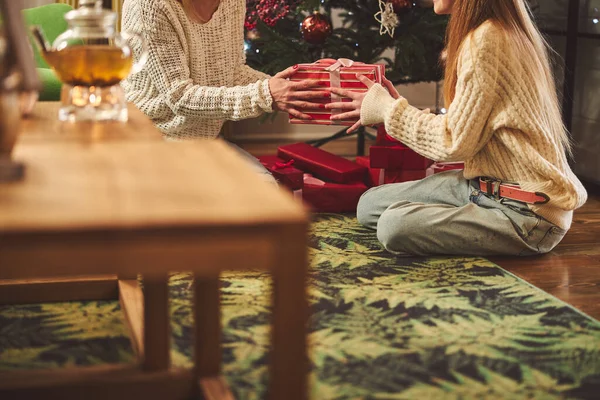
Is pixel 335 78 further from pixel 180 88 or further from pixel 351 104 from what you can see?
pixel 180 88

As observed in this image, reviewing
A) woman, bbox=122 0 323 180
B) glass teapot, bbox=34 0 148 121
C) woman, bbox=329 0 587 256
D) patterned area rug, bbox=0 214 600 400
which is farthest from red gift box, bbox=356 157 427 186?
glass teapot, bbox=34 0 148 121

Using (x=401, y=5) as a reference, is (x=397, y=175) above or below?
below

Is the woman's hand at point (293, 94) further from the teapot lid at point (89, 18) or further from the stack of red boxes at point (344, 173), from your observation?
the teapot lid at point (89, 18)

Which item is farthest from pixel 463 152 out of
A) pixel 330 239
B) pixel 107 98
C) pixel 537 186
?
pixel 107 98

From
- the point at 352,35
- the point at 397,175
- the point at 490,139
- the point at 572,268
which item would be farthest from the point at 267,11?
the point at 572,268

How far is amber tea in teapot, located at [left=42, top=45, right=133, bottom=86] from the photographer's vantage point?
1397 millimetres

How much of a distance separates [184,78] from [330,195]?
2.28 ft

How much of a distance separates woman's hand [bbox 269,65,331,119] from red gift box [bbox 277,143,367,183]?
478mm

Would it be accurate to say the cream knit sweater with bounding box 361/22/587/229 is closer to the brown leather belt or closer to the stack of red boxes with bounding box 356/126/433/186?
the brown leather belt

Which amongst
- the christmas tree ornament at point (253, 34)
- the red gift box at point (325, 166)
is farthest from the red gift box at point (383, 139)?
the christmas tree ornament at point (253, 34)

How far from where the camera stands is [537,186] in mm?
2117

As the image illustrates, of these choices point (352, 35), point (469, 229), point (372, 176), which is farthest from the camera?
point (352, 35)

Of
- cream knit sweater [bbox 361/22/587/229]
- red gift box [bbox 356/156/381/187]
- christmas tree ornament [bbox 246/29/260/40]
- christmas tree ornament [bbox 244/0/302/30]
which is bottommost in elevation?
red gift box [bbox 356/156/381/187]

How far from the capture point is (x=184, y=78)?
222cm
